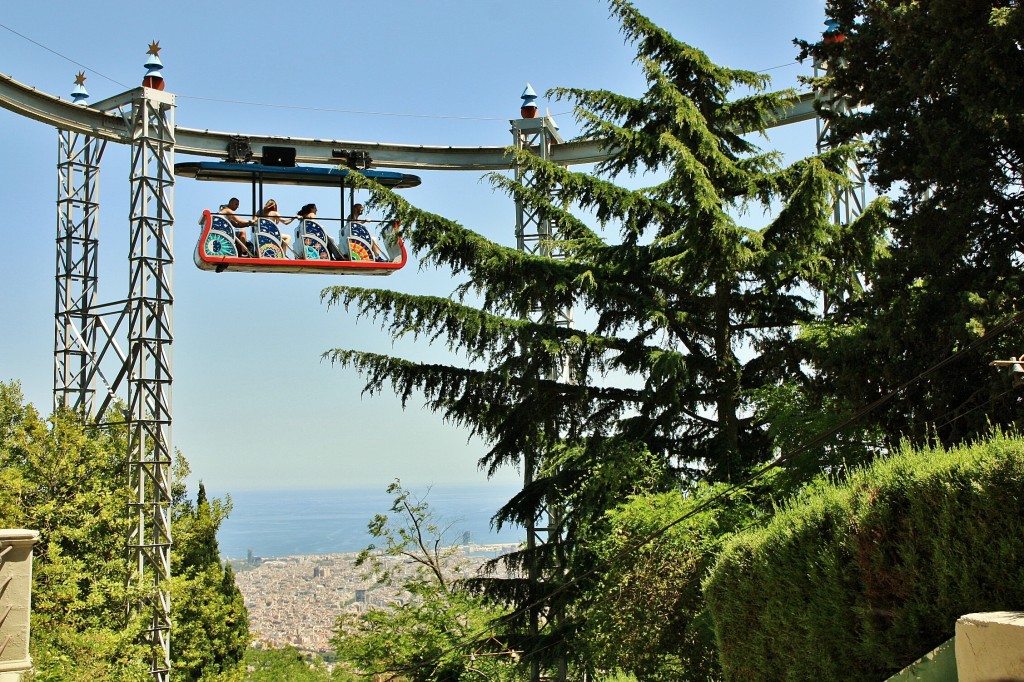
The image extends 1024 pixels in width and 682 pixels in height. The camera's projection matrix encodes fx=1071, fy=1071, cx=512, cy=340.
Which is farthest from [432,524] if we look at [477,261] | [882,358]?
[882,358]

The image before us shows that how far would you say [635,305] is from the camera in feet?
54.9

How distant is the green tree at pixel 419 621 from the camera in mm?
18766

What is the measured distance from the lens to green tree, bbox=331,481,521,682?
1877 cm

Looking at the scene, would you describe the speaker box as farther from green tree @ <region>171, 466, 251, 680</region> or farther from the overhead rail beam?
green tree @ <region>171, 466, 251, 680</region>

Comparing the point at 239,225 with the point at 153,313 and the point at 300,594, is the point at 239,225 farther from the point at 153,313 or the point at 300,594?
the point at 300,594

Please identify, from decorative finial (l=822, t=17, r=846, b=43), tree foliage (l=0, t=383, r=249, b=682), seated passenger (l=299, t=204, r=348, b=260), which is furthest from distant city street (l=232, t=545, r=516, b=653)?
decorative finial (l=822, t=17, r=846, b=43)

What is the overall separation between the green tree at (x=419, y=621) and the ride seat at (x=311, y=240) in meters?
5.01

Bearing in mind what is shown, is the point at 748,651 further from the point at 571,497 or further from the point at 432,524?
the point at 432,524

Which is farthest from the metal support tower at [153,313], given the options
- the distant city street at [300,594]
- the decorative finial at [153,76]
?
the distant city street at [300,594]

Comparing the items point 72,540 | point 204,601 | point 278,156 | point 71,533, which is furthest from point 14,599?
point 204,601

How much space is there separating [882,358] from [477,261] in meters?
7.04

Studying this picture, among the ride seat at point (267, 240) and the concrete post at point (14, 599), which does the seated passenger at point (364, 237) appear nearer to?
the ride seat at point (267, 240)

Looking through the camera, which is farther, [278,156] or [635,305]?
[278,156]

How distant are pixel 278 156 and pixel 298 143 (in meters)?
0.91
